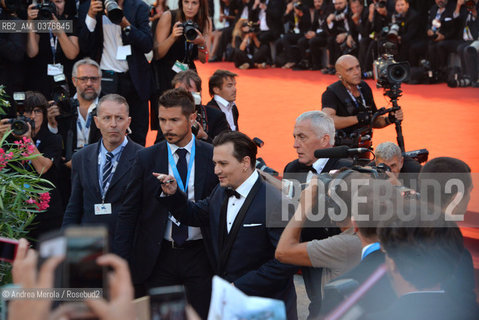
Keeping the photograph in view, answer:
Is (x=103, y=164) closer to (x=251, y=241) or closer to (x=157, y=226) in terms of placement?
(x=157, y=226)

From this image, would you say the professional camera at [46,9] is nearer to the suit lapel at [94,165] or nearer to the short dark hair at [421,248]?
the suit lapel at [94,165]

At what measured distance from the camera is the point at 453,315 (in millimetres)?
2006

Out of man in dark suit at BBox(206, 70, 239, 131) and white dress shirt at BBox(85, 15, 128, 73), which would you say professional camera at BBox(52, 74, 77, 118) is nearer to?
white dress shirt at BBox(85, 15, 128, 73)

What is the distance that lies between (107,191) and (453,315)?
95.0 inches

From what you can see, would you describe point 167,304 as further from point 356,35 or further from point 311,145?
point 356,35

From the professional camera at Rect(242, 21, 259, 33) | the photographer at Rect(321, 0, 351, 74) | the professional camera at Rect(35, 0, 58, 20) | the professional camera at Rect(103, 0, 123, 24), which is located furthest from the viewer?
the professional camera at Rect(242, 21, 259, 33)

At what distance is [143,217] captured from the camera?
372 centimetres

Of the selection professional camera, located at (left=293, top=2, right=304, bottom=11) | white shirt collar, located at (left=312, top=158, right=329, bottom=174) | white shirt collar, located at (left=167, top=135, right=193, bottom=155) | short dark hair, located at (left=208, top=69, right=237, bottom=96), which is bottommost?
white shirt collar, located at (left=312, top=158, right=329, bottom=174)

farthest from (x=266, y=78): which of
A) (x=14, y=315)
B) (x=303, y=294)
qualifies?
(x=14, y=315)

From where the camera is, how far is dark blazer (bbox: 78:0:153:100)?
5859 mm

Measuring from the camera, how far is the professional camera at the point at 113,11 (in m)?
5.48


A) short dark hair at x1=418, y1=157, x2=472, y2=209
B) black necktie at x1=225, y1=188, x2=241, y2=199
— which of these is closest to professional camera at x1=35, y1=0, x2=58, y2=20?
black necktie at x1=225, y1=188, x2=241, y2=199

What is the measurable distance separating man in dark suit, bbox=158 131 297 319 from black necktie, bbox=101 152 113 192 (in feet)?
2.31

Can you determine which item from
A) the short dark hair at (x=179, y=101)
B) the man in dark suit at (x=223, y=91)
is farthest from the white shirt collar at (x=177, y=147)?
the man in dark suit at (x=223, y=91)
